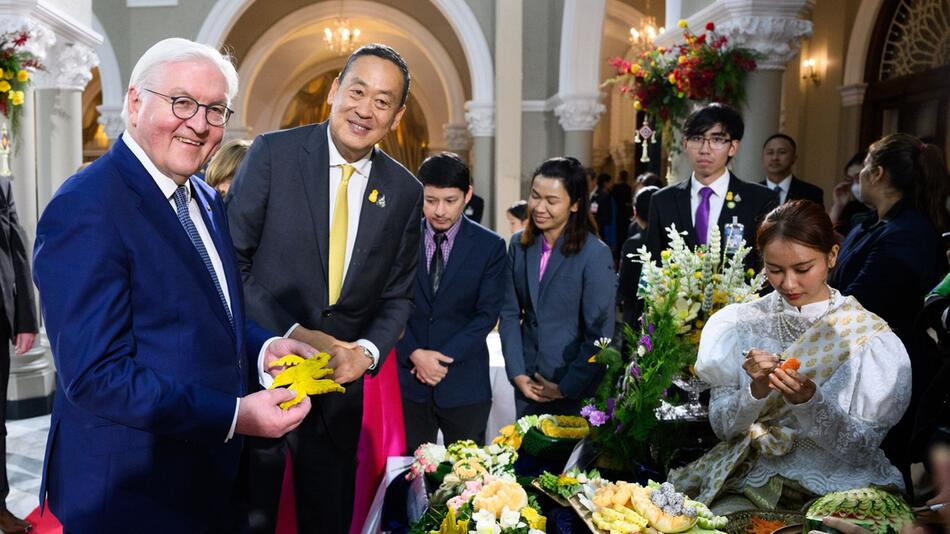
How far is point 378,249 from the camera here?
239 cm

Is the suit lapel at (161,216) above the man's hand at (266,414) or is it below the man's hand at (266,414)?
above

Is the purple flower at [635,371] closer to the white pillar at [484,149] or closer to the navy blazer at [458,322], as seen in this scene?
the navy blazer at [458,322]

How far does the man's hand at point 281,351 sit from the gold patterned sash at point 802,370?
1096 millimetres

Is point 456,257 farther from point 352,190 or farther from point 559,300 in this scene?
point 352,190

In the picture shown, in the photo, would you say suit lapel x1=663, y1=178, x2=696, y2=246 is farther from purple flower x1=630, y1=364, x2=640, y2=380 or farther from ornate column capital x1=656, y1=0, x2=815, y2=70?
ornate column capital x1=656, y1=0, x2=815, y2=70

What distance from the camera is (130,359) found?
4.89 feet

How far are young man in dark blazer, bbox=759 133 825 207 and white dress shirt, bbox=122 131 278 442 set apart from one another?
4014mm

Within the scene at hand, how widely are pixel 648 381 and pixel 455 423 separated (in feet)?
4.05

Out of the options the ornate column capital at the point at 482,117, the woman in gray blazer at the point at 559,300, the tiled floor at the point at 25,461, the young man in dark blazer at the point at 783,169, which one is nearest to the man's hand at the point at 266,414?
the woman in gray blazer at the point at 559,300

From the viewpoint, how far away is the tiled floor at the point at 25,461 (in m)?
4.06

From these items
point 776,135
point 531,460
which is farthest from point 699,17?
point 531,460

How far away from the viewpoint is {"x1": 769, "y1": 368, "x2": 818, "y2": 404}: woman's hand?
191 centimetres

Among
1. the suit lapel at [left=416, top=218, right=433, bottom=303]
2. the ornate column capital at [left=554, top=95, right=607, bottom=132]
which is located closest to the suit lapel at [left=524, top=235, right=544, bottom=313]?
the suit lapel at [left=416, top=218, right=433, bottom=303]

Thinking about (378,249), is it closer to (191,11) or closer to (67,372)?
(67,372)
